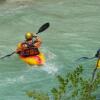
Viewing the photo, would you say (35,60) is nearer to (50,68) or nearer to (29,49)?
(29,49)

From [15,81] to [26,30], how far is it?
4436mm

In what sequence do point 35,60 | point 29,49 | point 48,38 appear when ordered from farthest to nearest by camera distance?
1. point 48,38
2. point 29,49
3. point 35,60

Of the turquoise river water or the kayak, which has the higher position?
the kayak

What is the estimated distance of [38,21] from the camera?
15.7 m

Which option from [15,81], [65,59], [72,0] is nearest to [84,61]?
[65,59]

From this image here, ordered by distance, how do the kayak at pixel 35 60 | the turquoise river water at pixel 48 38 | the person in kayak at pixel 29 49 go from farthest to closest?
the person in kayak at pixel 29 49
the kayak at pixel 35 60
the turquoise river water at pixel 48 38

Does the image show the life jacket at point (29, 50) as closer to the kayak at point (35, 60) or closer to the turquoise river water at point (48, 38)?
the kayak at point (35, 60)

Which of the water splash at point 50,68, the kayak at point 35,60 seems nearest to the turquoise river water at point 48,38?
the water splash at point 50,68

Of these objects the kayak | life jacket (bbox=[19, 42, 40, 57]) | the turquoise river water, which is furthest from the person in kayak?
the turquoise river water

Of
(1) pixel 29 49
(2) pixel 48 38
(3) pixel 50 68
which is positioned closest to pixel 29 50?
(1) pixel 29 49

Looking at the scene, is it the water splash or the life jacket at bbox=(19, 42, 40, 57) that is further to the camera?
the life jacket at bbox=(19, 42, 40, 57)

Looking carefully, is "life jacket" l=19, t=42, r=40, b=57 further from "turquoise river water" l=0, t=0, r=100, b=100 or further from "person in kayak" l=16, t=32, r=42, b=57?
"turquoise river water" l=0, t=0, r=100, b=100

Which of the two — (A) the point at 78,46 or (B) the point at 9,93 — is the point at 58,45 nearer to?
(A) the point at 78,46

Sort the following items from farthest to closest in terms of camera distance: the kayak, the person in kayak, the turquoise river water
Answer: the person in kayak, the kayak, the turquoise river water
